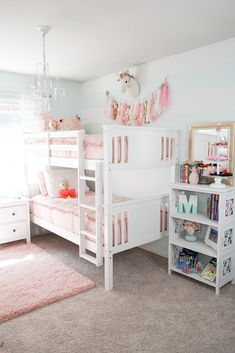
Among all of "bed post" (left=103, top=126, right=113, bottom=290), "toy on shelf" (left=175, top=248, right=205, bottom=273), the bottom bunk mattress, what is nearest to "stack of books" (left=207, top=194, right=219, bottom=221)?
"toy on shelf" (left=175, top=248, right=205, bottom=273)

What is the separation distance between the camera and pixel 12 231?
3916mm

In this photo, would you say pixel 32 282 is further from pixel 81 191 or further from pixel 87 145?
pixel 87 145

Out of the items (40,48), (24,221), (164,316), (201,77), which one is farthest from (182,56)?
(24,221)

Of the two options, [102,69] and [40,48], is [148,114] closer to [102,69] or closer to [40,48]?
[102,69]

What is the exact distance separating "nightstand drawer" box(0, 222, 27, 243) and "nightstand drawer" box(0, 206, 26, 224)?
0.07 metres

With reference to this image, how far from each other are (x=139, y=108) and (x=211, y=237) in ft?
6.14

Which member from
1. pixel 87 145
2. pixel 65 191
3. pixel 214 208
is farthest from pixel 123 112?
pixel 214 208

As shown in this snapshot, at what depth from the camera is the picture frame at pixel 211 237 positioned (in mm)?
2791

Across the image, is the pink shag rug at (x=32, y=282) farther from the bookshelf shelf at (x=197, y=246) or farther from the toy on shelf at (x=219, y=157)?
the toy on shelf at (x=219, y=157)

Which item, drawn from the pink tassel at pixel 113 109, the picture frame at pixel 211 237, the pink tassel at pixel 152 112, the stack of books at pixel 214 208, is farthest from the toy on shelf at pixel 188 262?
the pink tassel at pixel 113 109

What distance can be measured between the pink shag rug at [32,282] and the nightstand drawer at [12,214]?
1.40 feet

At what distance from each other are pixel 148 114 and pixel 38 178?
6.26ft

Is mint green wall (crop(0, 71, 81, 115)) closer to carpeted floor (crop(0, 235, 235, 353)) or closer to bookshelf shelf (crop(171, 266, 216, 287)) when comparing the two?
carpeted floor (crop(0, 235, 235, 353))

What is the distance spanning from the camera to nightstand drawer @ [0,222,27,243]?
3.84m
